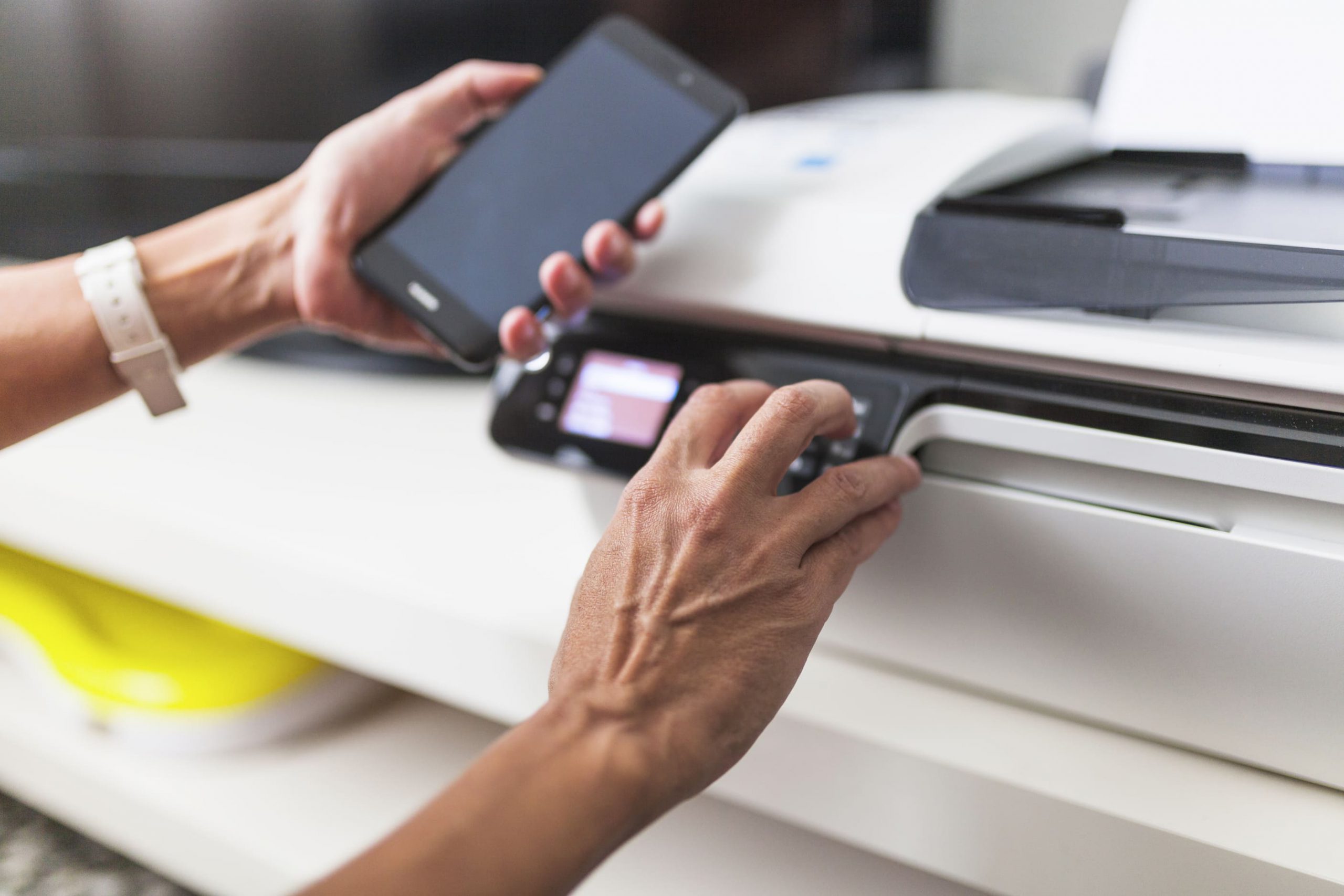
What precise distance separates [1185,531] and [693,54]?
2.02 feet

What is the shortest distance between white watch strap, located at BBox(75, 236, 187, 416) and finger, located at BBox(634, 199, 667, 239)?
31 centimetres

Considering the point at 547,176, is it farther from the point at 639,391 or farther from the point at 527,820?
the point at 527,820

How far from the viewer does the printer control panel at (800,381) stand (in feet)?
1.21

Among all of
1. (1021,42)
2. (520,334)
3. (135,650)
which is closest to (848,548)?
(520,334)

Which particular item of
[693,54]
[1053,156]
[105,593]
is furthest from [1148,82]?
[105,593]

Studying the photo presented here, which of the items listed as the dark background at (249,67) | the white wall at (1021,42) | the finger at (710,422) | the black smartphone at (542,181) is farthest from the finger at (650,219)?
the white wall at (1021,42)

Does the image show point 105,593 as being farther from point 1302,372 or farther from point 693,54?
point 1302,372

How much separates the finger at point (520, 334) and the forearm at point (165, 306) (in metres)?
0.20

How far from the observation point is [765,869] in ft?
1.78

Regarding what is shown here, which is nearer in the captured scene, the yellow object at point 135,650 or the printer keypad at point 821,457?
the printer keypad at point 821,457

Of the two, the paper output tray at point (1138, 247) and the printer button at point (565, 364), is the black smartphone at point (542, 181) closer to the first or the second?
the printer button at point (565, 364)

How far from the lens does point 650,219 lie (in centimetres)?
53

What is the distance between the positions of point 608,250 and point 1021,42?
25.1 inches

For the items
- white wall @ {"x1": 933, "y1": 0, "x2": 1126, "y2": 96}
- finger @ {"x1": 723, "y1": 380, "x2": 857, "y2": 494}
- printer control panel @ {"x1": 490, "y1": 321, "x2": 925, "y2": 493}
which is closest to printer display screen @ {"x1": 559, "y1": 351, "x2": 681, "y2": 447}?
printer control panel @ {"x1": 490, "y1": 321, "x2": 925, "y2": 493}
